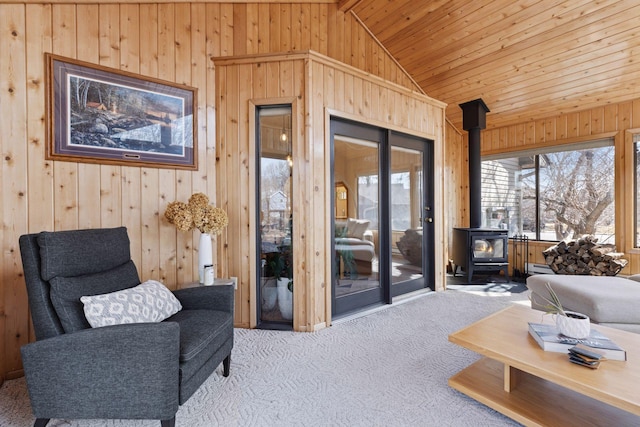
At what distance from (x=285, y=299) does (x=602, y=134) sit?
488 cm

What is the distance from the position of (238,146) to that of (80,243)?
60.2 inches

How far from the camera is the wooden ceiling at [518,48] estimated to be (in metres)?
3.04

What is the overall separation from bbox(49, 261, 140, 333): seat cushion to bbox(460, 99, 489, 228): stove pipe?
462cm

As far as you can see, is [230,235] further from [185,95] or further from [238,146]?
[185,95]

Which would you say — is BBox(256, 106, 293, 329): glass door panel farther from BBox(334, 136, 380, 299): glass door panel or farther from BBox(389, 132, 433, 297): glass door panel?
BBox(389, 132, 433, 297): glass door panel

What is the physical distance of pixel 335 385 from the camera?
1.84 metres

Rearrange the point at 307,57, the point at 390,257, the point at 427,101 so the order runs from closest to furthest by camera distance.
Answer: the point at 307,57
the point at 390,257
the point at 427,101

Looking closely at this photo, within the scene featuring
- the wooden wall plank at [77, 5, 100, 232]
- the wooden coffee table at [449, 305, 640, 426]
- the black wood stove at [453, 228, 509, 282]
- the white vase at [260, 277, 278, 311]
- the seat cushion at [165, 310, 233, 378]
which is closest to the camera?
the wooden coffee table at [449, 305, 640, 426]

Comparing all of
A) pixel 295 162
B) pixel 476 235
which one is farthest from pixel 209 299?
pixel 476 235

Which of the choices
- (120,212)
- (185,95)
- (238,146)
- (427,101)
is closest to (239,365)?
(120,212)

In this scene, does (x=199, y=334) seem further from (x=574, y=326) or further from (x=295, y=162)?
(x=574, y=326)

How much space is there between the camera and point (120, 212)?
2.41m

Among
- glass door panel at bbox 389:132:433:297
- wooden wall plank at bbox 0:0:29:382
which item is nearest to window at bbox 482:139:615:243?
glass door panel at bbox 389:132:433:297

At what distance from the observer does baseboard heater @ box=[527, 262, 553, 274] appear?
4583 mm
